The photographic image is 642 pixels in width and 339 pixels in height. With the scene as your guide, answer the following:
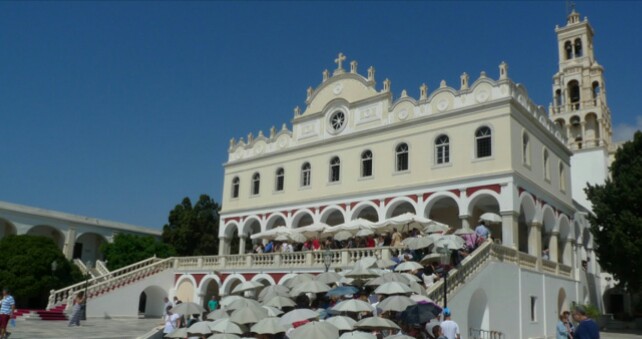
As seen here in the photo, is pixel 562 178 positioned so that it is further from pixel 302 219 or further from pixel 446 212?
pixel 302 219

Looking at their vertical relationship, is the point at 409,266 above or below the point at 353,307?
above

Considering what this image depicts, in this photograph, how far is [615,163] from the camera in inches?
1163

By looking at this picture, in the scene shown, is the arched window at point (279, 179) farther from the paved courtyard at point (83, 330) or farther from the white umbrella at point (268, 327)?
the white umbrella at point (268, 327)

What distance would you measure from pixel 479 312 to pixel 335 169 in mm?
12618

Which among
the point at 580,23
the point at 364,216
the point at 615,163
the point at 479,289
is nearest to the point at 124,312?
the point at 364,216

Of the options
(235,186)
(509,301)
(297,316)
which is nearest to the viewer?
(297,316)

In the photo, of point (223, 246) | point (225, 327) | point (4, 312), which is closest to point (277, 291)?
point (225, 327)

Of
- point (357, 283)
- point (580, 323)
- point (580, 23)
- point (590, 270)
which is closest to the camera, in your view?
point (580, 323)

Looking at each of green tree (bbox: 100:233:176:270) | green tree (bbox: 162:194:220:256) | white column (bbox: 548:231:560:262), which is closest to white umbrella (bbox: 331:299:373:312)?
white column (bbox: 548:231:560:262)

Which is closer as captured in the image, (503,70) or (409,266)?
(409,266)

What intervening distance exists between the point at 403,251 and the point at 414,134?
792 cm

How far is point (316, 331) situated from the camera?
984cm

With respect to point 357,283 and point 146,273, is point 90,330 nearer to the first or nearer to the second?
point 146,273

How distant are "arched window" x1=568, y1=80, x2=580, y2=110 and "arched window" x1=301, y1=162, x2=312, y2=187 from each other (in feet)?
97.0
